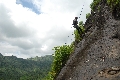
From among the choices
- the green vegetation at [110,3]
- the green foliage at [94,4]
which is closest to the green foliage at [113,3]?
the green vegetation at [110,3]

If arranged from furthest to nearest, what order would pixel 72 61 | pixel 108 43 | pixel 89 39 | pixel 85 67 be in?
pixel 89 39 < pixel 72 61 < pixel 108 43 < pixel 85 67

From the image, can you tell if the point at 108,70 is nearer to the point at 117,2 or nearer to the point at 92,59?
the point at 92,59

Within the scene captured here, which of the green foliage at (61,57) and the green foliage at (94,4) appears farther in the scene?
the green foliage at (94,4)

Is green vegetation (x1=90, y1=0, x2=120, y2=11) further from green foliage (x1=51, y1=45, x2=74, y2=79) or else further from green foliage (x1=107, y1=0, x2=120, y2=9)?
green foliage (x1=51, y1=45, x2=74, y2=79)

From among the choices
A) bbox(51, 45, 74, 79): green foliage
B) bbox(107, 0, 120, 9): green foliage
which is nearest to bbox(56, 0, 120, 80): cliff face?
bbox(107, 0, 120, 9): green foliage

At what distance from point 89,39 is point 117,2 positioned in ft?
17.3

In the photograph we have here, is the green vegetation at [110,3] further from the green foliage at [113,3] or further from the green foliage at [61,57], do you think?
the green foliage at [61,57]

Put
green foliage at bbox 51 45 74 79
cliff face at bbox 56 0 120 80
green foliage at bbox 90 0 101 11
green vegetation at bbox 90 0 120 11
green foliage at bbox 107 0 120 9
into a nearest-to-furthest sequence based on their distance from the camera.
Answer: cliff face at bbox 56 0 120 80 → green foliage at bbox 107 0 120 9 → green vegetation at bbox 90 0 120 11 → green foliage at bbox 51 45 74 79 → green foliage at bbox 90 0 101 11

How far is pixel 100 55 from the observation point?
16266mm

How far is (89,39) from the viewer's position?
2041 cm

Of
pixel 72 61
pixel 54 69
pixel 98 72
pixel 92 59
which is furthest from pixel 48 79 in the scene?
pixel 98 72

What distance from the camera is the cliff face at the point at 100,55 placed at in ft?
46.5

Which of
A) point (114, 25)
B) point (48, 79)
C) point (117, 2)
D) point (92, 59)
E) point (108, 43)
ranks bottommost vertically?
point (48, 79)

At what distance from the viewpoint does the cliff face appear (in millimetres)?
14188
